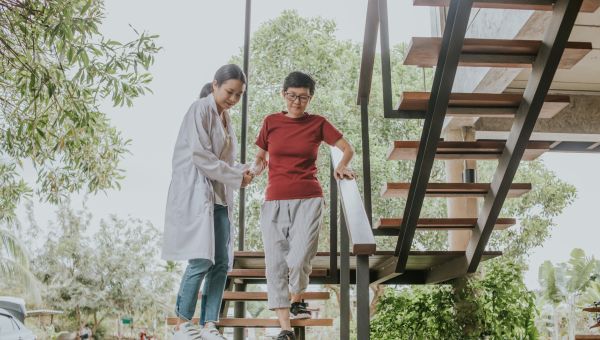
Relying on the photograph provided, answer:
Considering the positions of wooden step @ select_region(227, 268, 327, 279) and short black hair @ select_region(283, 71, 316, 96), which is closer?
short black hair @ select_region(283, 71, 316, 96)

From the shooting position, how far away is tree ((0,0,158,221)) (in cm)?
362

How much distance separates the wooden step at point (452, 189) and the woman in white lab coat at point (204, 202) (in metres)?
0.94

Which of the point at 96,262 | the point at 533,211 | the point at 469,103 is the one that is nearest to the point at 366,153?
the point at 469,103

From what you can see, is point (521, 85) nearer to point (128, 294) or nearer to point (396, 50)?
point (396, 50)

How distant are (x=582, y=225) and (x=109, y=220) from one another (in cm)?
1720

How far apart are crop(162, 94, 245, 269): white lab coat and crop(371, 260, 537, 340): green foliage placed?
235 centimetres

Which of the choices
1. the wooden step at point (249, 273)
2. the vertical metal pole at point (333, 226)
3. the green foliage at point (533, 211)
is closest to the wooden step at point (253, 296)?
the wooden step at point (249, 273)

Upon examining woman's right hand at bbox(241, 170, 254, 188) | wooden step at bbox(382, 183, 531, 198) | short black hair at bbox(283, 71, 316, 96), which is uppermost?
short black hair at bbox(283, 71, 316, 96)

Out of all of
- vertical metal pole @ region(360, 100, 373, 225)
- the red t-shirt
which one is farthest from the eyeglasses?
vertical metal pole @ region(360, 100, 373, 225)

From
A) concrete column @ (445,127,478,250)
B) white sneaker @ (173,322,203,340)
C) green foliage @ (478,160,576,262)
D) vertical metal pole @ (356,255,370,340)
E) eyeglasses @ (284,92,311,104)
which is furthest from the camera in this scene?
green foliage @ (478,160,576,262)

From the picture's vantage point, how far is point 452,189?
11.2ft

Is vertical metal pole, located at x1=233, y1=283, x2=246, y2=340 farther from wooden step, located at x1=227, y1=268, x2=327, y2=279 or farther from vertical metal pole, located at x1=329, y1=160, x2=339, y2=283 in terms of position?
vertical metal pole, located at x1=329, y1=160, x2=339, y2=283

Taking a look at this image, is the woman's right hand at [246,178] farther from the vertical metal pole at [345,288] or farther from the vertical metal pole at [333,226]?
the vertical metal pole at [333,226]

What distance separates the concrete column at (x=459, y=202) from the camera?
5.24 metres
